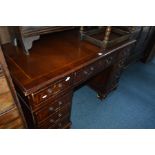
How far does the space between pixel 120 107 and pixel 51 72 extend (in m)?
1.28

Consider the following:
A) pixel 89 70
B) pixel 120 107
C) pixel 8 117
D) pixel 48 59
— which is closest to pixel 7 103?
pixel 8 117

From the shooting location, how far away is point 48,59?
41.6 inches

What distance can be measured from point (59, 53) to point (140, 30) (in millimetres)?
1618

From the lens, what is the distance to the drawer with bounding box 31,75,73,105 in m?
0.89

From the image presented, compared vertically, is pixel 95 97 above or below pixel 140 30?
below

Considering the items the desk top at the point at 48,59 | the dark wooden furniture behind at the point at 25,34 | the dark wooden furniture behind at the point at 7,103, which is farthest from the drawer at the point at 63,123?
the dark wooden furniture behind at the point at 25,34

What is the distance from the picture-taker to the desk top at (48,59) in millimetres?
870

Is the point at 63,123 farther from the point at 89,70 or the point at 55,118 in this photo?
the point at 89,70

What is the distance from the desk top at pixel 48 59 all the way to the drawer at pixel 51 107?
217mm

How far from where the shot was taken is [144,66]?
284cm

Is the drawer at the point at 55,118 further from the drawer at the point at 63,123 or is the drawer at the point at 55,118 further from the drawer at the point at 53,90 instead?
the drawer at the point at 53,90

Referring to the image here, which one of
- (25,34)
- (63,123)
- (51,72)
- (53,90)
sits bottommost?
(63,123)
